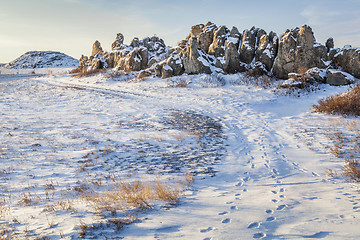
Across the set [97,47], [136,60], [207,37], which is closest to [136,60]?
[136,60]

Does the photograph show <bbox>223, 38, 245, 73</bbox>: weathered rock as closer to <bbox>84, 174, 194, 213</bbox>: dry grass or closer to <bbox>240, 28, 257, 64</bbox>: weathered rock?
<bbox>240, 28, 257, 64</bbox>: weathered rock

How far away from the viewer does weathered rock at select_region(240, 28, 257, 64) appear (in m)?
23.5

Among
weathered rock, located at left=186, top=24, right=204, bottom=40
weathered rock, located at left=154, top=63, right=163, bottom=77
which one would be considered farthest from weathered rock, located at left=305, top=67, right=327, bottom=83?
weathered rock, located at left=186, top=24, right=204, bottom=40

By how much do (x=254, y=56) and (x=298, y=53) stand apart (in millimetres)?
5165

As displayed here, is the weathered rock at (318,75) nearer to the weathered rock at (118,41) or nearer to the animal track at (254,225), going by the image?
the animal track at (254,225)

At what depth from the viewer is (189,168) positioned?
6453mm

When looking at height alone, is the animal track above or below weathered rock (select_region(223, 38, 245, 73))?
below

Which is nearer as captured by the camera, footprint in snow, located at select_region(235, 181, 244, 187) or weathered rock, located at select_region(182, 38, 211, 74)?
footprint in snow, located at select_region(235, 181, 244, 187)

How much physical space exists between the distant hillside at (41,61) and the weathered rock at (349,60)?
Result: 95457mm

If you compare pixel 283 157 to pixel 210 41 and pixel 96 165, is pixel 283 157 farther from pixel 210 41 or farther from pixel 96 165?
pixel 210 41

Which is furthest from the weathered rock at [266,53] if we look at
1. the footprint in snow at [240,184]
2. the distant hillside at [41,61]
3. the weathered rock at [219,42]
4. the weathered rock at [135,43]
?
the distant hillside at [41,61]

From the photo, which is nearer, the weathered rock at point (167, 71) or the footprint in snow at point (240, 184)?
the footprint in snow at point (240, 184)

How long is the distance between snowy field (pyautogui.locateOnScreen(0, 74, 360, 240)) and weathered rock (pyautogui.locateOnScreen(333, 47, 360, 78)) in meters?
3.79

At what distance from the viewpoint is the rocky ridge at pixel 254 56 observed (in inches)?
678
